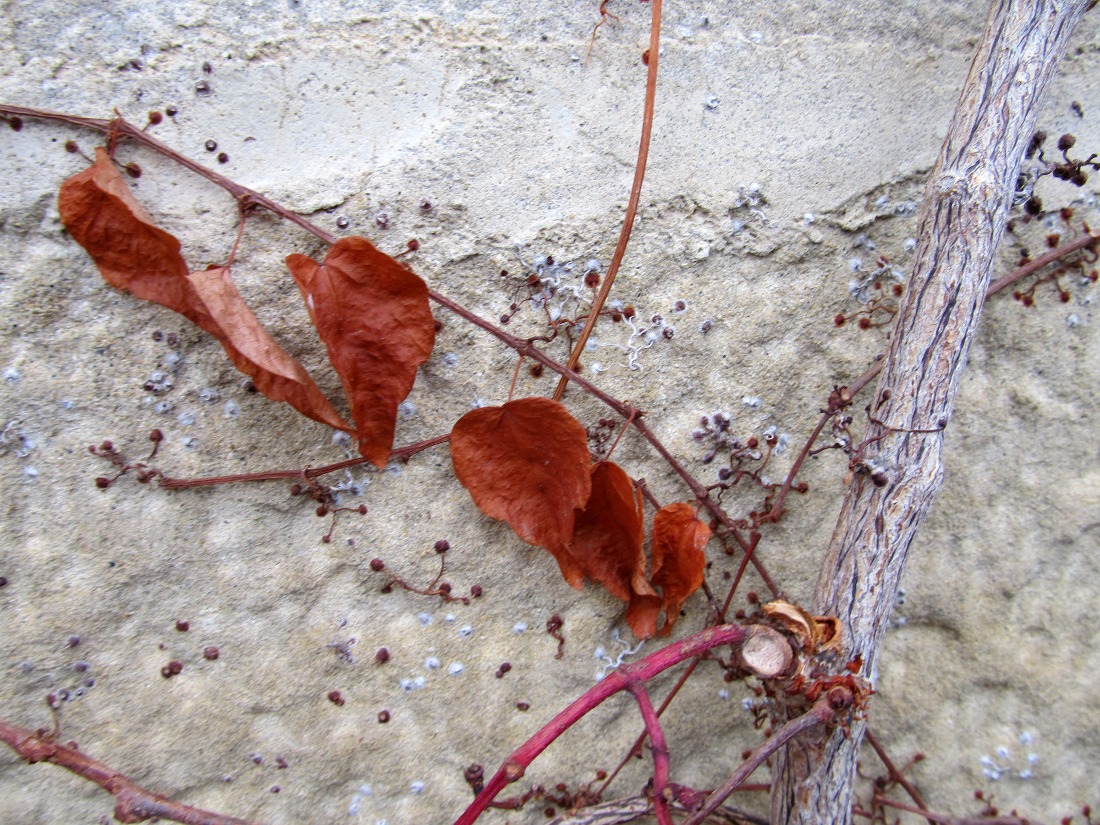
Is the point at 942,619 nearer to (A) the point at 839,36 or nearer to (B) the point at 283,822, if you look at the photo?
(A) the point at 839,36

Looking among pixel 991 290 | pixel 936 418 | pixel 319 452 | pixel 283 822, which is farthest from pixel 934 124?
pixel 283 822

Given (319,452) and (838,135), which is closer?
(319,452)

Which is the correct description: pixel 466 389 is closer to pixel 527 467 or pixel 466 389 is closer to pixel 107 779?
pixel 527 467

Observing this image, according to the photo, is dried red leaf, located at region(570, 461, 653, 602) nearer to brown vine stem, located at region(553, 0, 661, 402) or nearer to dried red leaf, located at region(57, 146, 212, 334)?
brown vine stem, located at region(553, 0, 661, 402)

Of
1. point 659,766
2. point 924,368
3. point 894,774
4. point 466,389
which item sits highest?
point 924,368

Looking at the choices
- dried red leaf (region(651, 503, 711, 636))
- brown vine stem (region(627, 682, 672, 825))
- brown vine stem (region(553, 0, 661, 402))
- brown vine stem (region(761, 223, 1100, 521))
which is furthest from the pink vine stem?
brown vine stem (region(553, 0, 661, 402))

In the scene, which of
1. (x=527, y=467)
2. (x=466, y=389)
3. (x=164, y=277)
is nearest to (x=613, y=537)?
(x=527, y=467)
